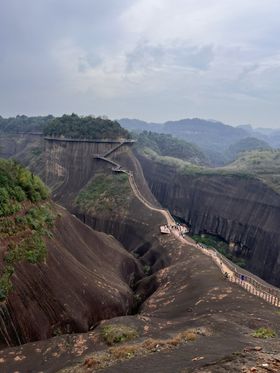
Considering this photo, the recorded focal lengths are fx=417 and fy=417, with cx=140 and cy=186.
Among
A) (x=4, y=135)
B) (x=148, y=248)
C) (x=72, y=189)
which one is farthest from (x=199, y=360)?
(x=4, y=135)

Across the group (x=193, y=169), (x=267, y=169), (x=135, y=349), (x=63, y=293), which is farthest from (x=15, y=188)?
(x=193, y=169)

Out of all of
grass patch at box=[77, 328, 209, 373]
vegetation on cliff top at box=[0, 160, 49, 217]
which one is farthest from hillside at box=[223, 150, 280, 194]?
grass patch at box=[77, 328, 209, 373]

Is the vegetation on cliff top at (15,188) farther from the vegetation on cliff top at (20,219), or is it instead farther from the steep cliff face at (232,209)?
the steep cliff face at (232,209)

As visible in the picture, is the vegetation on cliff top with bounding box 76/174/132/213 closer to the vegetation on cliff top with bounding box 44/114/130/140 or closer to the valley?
the valley

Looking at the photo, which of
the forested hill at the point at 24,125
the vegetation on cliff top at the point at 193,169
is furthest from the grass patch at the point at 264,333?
the forested hill at the point at 24,125

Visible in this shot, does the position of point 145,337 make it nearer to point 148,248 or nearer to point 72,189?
point 148,248
